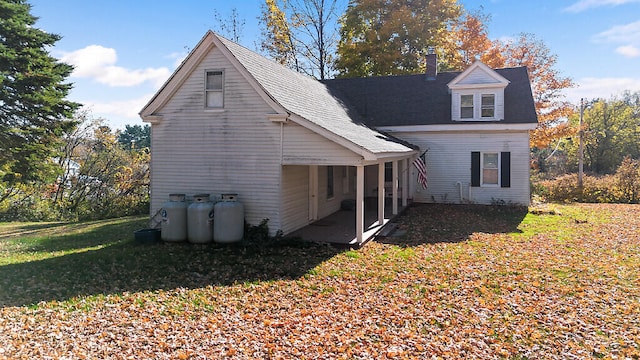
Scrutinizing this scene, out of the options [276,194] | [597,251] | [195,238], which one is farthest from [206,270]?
[597,251]

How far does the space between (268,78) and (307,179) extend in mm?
3323

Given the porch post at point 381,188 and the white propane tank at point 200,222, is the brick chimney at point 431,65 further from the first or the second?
the white propane tank at point 200,222

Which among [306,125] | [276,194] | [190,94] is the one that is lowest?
[276,194]

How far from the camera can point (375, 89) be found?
2144cm

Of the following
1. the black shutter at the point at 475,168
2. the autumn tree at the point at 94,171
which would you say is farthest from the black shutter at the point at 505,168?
the autumn tree at the point at 94,171

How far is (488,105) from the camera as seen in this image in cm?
1805

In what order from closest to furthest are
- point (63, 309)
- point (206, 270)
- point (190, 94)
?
1. point (63, 309)
2. point (206, 270)
3. point (190, 94)

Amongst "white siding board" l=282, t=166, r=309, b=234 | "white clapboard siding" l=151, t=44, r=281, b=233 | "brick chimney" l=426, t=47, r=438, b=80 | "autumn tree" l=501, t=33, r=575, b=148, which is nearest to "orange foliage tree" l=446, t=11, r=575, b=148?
"autumn tree" l=501, t=33, r=575, b=148

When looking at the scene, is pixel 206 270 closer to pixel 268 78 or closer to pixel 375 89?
pixel 268 78

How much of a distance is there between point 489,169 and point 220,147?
12.0 m

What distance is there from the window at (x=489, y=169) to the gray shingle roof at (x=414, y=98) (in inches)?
63.5

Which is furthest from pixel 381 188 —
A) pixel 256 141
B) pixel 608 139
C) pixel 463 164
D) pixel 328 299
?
pixel 608 139

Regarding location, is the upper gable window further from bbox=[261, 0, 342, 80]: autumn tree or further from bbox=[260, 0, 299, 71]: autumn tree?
bbox=[260, 0, 299, 71]: autumn tree

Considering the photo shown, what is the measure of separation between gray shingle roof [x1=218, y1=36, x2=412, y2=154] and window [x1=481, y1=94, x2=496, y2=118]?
593 cm
